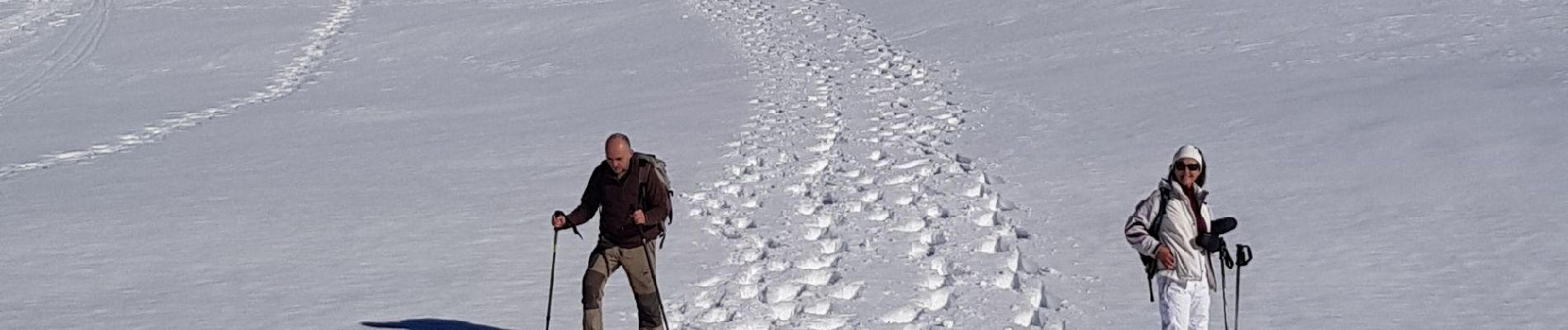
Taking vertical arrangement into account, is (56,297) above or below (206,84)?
above

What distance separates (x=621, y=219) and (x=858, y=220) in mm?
3686

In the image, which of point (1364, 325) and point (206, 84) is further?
point (206, 84)

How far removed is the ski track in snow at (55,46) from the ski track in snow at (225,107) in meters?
0.25

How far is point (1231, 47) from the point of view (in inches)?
663

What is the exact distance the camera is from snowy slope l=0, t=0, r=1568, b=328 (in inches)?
316

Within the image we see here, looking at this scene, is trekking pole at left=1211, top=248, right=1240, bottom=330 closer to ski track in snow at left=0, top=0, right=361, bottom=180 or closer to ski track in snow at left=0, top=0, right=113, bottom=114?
ski track in snow at left=0, top=0, right=361, bottom=180

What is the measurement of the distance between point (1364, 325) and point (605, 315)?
11.2 ft

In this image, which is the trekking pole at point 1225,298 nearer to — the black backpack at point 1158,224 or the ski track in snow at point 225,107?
the black backpack at point 1158,224

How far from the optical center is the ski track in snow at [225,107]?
14.7m

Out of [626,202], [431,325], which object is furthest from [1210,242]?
[431,325]

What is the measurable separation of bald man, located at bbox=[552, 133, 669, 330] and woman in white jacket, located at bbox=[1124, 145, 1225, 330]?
1.85 metres

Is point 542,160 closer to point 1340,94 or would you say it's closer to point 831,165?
point 831,165

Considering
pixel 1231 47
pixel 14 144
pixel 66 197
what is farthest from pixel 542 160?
pixel 1231 47

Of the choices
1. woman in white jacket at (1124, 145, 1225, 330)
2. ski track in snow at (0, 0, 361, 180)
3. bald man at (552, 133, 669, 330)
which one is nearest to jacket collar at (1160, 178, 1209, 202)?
woman in white jacket at (1124, 145, 1225, 330)
